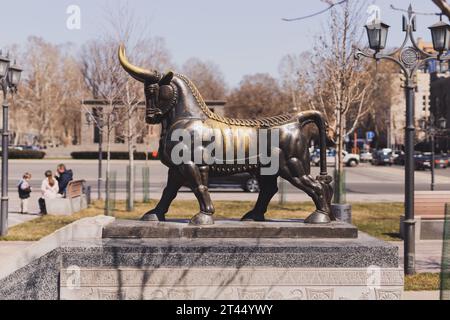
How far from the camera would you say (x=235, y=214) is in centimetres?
1630

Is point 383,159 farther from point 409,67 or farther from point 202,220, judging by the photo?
point 202,220

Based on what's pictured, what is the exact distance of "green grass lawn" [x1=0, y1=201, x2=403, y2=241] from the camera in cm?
1352

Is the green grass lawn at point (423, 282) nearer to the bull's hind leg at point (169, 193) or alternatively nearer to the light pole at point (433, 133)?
the bull's hind leg at point (169, 193)

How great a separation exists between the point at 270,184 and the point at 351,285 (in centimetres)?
195

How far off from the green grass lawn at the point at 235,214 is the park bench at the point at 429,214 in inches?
25.8

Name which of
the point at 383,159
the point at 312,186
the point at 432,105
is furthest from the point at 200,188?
the point at 432,105

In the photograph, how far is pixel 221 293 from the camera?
639 centimetres

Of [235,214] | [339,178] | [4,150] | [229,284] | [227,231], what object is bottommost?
[235,214]

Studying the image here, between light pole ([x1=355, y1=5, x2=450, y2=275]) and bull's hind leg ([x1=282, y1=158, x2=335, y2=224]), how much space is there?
2639mm

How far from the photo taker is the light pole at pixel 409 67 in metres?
9.35

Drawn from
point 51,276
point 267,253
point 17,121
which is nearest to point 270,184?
point 267,253

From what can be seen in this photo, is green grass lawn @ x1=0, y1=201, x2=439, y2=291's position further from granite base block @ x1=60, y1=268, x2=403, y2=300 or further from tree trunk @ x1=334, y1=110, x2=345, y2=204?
granite base block @ x1=60, y1=268, x2=403, y2=300

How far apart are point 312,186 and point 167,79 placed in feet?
8.11
